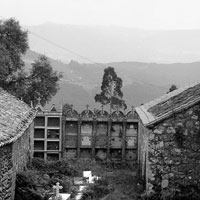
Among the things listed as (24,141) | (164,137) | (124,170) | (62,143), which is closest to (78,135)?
(62,143)

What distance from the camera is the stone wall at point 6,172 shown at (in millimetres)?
14722

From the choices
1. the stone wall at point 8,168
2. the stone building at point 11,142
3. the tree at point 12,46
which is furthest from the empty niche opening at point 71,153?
the tree at point 12,46

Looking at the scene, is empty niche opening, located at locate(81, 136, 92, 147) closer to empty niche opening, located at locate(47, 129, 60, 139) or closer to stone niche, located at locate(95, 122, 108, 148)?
stone niche, located at locate(95, 122, 108, 148)

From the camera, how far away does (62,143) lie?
1009 inches

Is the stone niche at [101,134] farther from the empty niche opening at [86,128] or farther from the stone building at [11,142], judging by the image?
the stone building at [11,142]

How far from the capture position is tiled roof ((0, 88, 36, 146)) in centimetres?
1511

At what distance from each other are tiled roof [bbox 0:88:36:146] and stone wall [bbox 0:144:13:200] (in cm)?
39

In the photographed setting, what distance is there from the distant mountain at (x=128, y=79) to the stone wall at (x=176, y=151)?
139ft

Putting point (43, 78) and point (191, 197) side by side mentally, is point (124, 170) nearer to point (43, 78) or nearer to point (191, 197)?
point (191, 197)

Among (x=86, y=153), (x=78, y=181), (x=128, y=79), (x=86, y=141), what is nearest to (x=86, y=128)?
(x=86, y=141)

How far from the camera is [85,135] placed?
2572 cm

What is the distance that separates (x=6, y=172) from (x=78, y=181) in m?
5.44

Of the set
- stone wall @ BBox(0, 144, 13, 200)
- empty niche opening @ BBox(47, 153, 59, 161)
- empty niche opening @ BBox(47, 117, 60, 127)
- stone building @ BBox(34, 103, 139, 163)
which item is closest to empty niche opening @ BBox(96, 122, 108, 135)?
stone building @ BBox(34, 103, 139, 163)

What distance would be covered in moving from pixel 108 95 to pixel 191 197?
19.3 metres
